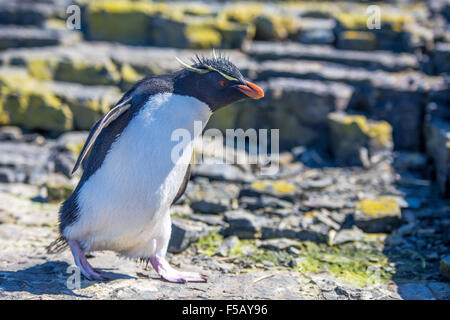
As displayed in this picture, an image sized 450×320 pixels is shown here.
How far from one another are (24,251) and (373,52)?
5.17 meters

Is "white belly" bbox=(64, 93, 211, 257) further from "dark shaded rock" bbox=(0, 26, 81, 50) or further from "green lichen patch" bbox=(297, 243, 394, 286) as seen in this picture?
"dark shaded rock" bbox=(0, 26, 81, 50)

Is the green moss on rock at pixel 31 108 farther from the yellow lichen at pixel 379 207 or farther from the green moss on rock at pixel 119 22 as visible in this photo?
the yellow lichen at pixel 379 207

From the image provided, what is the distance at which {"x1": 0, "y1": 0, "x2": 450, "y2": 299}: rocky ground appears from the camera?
3.71m

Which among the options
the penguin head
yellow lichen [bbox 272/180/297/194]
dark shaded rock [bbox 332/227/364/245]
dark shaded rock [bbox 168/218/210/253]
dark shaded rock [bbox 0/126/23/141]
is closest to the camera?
the penguin head

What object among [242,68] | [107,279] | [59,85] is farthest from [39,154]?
[107,279]

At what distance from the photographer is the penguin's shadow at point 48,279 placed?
3168 mm

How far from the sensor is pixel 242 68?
6.80 m

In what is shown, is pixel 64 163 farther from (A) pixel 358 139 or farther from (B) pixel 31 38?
(A) pixel 358 139

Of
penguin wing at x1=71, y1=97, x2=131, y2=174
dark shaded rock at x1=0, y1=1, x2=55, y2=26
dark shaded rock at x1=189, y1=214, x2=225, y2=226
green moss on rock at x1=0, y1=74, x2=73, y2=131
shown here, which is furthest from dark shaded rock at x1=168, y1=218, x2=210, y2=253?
dark shaded rock at x1=0, y1=1, x2=55, y2=26

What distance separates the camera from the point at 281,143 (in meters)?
6.70

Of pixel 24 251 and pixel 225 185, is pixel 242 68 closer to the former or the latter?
pixel 225 185

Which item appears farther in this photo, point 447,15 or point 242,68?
point 447,15

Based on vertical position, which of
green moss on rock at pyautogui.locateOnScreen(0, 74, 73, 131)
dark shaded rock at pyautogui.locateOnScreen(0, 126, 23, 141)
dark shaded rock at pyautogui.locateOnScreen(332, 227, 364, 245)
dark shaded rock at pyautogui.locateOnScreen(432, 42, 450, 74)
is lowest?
dark shaded rock at pyautogui.locateOnScreen(332, 227, 364, 245)

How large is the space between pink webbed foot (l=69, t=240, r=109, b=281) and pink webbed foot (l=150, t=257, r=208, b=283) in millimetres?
310
